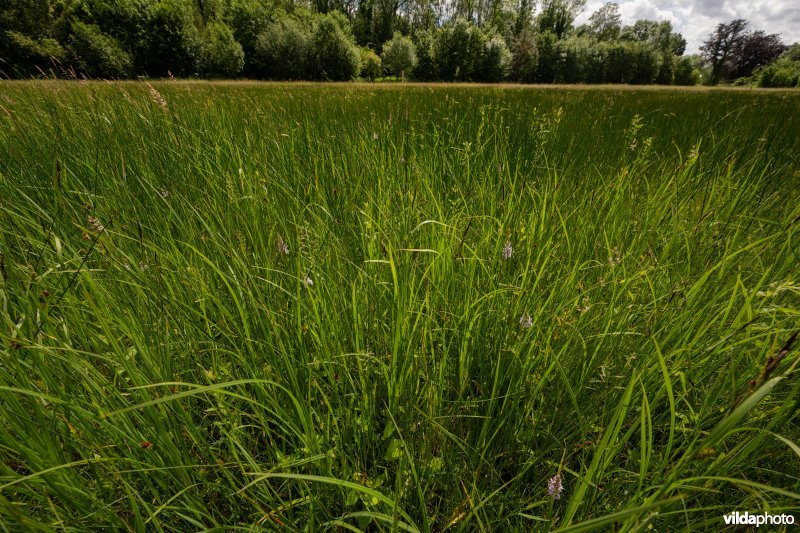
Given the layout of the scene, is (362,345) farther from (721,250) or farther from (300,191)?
(721,250)

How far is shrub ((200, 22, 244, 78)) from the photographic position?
1101 inches

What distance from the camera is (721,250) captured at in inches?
54.6

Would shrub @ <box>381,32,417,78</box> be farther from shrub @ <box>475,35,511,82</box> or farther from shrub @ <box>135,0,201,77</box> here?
shrub @ <box>135,0,201,77</box>

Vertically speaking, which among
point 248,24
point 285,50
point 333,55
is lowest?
point 333,55

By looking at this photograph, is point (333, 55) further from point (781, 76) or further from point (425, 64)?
point (781, 76)

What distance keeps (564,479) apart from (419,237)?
85 centimetres

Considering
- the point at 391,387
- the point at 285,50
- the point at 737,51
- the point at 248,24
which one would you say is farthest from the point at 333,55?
the point at 737,51

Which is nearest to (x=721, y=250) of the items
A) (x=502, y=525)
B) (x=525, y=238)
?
(x=525, y=238)

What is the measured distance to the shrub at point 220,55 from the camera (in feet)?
91.8

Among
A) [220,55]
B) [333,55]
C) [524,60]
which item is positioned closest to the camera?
[220,55]

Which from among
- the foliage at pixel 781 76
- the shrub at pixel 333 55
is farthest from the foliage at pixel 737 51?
the shrub at pixel 333 55

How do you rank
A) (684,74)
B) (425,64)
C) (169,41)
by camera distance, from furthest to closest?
(684,74) < (425,64) < (169,41)

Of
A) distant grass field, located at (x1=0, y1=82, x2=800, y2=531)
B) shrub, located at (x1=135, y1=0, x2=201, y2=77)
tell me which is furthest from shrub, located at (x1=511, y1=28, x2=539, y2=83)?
distant grass field, located at (x1=0, y1=82, x2=800, y2=531)

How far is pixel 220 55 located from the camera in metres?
28.1
